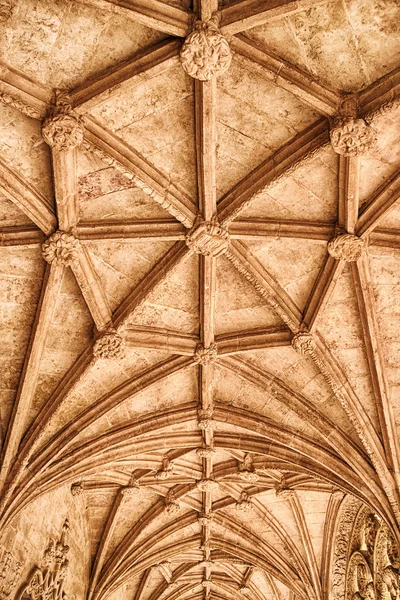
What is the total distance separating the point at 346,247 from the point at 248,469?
6.67 meters

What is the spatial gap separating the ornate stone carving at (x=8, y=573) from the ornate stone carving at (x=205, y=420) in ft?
12.7

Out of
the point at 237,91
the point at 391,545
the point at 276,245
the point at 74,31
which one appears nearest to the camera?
the point at 74,31

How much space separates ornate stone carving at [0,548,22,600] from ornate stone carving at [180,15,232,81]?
810cm

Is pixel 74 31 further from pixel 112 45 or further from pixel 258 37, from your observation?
pixel 258 37

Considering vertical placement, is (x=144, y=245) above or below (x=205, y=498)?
above

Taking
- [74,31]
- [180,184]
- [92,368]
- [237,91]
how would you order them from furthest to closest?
[92,368] → [180,184] → [237,91] → [74,31]

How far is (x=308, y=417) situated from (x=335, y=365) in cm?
121

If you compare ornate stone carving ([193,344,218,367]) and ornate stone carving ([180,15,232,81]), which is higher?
ornate stone carving ([180,15,232,81])

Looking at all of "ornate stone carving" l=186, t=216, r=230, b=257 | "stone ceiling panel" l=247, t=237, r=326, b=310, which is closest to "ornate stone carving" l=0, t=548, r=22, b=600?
"ornate stone carving" l=186, t=216, r=230, b=257

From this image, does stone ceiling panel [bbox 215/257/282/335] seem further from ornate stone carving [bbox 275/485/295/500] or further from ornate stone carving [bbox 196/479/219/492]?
ornate stone carving [bbox 275/485/295/500]

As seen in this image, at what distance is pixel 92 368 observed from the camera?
10.1m

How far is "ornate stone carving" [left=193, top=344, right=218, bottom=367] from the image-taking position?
1016 centimetres

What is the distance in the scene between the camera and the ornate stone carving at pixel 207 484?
13656 millimetres

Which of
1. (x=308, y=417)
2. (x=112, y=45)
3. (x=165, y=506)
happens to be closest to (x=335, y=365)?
(x=308, y=417)
